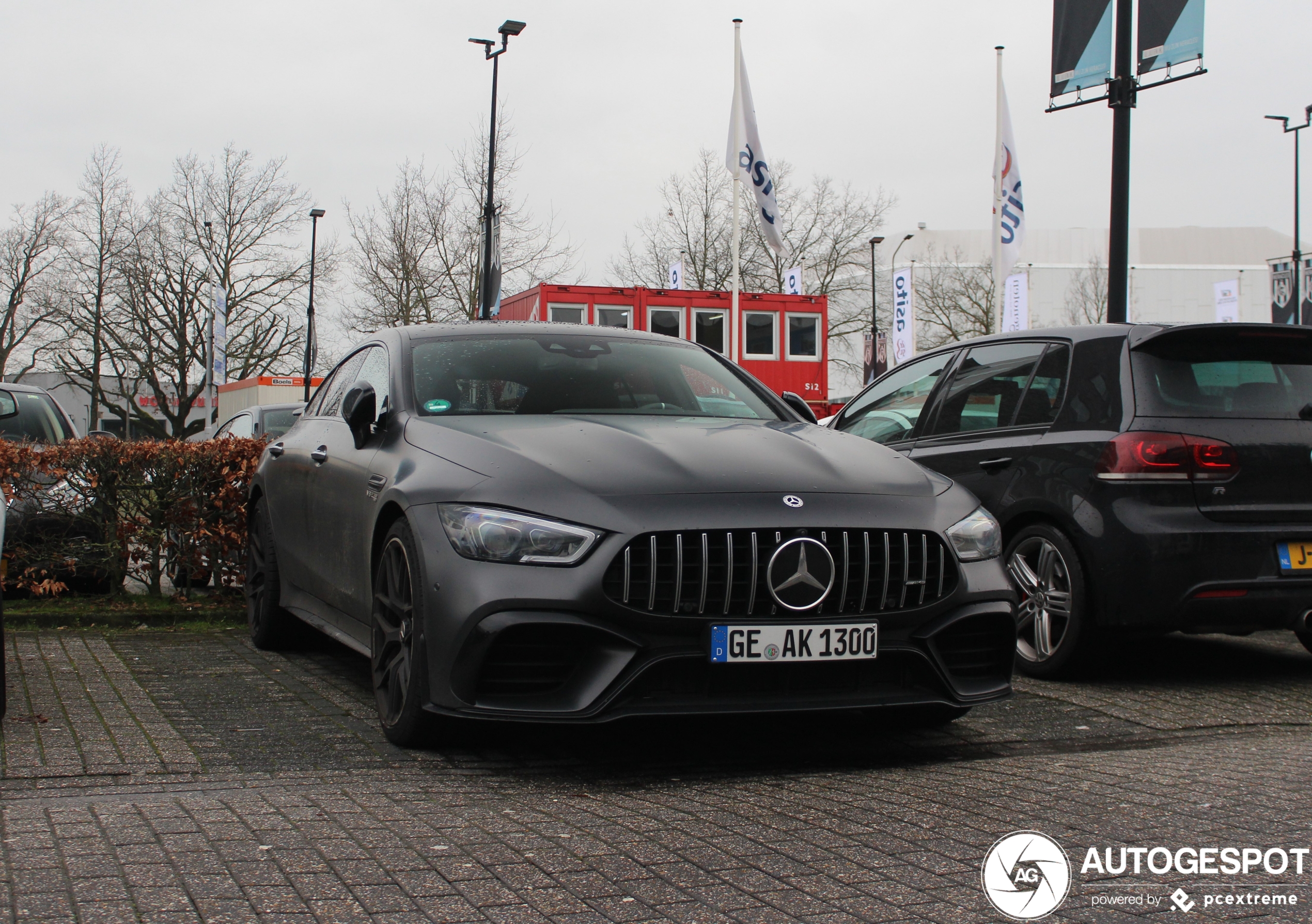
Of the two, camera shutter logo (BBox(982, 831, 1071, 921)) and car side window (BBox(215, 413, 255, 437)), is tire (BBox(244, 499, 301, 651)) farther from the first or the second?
car side window (BBox(215, 413, 255, 437))

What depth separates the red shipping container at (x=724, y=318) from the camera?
977 inches

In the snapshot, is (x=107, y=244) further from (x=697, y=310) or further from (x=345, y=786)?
(x=345, y=786)

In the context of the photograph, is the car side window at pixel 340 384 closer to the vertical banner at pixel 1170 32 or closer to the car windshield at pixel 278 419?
the car windshield at pixel 278 419

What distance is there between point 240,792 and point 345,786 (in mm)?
298

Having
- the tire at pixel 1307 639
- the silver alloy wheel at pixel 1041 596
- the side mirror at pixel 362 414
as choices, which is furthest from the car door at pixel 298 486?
the tire at pixel 1307 639

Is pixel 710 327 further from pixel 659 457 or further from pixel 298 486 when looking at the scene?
pixel 659 457

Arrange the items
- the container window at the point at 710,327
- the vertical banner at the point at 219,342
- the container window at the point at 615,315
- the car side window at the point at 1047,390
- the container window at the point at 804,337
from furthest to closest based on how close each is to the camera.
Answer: the vertical banner at the point at 219,342 → the container window at the point at 804,337 → the container window at the point at 710,327 → the container window at the point at 615,315 → the car side window at the point at 1047,390

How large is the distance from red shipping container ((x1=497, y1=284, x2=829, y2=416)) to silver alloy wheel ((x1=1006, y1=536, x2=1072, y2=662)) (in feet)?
59.3

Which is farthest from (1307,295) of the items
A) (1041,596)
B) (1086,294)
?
(1086,294)

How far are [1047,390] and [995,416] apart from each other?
1.35 feet

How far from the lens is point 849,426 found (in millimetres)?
7879

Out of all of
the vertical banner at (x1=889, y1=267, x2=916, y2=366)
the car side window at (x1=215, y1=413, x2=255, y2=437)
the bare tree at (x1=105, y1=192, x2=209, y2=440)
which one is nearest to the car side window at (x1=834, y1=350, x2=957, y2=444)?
the car side window at (x1=215, y1=413, x2=255, y2=437)

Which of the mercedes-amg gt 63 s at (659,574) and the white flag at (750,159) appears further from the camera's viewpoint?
the white flag at (750,159)

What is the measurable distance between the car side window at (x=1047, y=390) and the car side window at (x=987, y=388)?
5 centimetres
